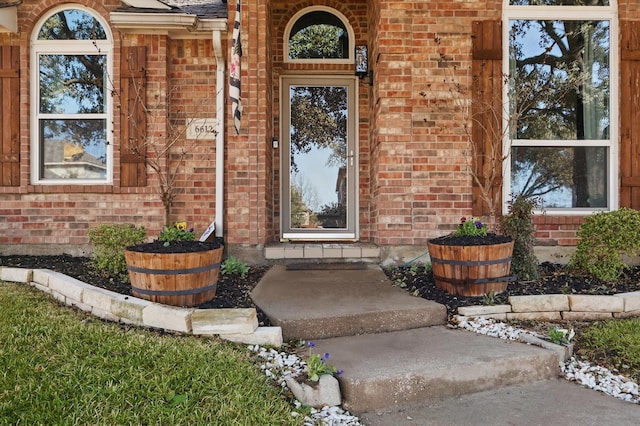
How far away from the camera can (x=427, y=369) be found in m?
2.16

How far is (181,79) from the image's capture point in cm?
491

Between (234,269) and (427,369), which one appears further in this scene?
(234,269)

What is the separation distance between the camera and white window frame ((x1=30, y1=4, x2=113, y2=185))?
15.7 feet

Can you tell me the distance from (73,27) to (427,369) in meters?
5.39

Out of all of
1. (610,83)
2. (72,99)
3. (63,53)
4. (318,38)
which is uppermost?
(318,38)

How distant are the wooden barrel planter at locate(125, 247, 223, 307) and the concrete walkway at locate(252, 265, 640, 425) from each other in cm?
52

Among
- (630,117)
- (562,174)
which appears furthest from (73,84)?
(630,117)

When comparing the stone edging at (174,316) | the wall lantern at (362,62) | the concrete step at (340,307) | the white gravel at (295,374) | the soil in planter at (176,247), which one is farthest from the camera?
the wall lantern at (362,62)

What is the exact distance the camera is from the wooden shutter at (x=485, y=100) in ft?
14.9

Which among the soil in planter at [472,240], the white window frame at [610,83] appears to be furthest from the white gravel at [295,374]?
the white window frame at [610,83]

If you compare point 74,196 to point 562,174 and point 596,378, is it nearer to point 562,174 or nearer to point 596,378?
point 596,378

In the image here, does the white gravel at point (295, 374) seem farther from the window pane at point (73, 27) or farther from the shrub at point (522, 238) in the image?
the window pane at point (73, 27)

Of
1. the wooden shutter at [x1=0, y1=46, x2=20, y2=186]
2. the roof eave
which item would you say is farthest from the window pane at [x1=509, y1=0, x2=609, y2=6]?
the wooden shutter at [x1=0, y1=46, x2=20, y2=186]

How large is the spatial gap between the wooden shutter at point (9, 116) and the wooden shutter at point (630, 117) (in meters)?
6.91
